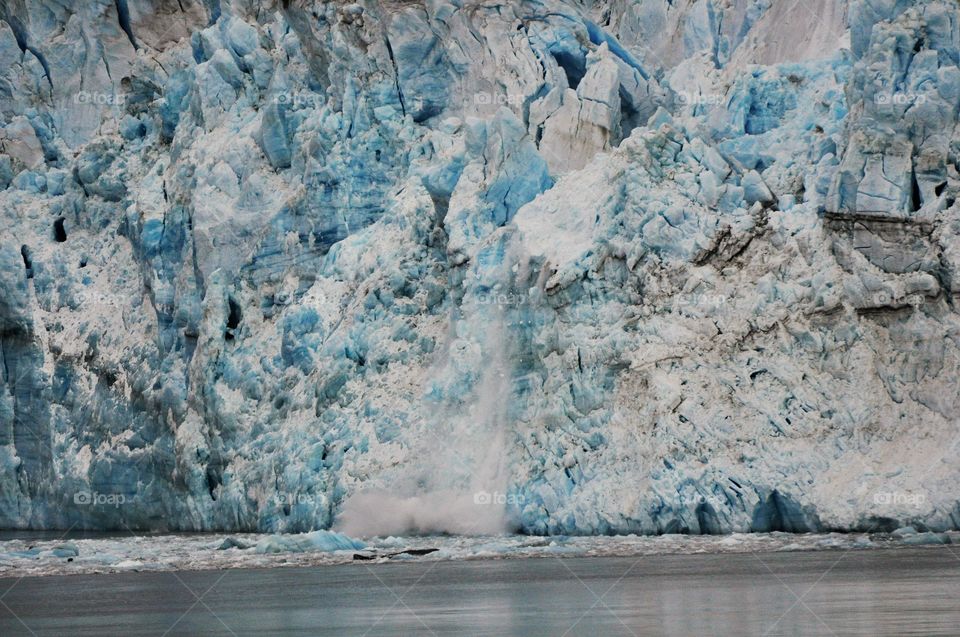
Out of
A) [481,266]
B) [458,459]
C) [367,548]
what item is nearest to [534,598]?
[367,548]

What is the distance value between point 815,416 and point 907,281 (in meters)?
1.91

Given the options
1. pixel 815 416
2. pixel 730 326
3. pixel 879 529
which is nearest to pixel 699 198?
pixel 730 326

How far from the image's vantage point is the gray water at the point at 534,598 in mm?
12984

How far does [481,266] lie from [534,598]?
8.38 metres

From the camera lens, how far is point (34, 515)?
2995 centimetres

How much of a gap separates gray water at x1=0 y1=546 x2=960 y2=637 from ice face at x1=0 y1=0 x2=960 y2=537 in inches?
91.2

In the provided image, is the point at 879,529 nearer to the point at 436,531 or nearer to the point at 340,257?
the point at 436,531

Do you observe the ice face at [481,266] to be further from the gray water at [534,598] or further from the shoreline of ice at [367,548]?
the gray water at [534,598]

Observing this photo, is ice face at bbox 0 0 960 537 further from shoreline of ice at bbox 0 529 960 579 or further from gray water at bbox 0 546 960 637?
gray water at bbox 0 546 960 637

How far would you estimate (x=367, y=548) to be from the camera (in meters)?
21.6

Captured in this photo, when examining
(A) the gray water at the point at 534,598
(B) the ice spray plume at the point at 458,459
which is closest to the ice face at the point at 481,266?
(B) the ice spray plume at the point at 458,459

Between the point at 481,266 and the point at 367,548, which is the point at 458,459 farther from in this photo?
the point at 481,266

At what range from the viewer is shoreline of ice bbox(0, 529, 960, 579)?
18.5m

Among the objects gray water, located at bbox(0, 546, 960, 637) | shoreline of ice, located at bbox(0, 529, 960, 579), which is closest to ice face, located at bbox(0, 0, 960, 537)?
shoreline of ice, located at bbox(0, 529, 960, 579)
